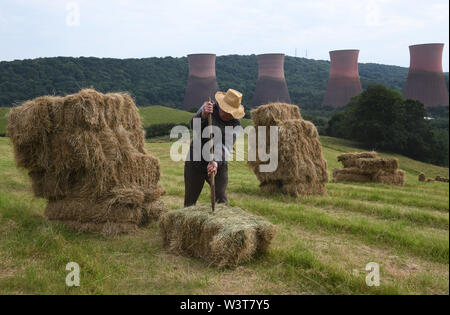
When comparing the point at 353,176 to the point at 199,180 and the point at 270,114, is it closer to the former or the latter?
the point at 270,114

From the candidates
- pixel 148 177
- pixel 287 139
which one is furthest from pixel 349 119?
pixel 148 177

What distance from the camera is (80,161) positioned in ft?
22.5

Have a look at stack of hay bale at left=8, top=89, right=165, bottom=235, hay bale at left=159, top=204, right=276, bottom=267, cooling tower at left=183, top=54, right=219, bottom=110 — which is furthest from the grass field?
cooling tower at left=183, top=54, right=219, bottom=110

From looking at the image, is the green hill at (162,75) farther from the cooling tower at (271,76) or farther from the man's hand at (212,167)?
the man's hand at (212,167)

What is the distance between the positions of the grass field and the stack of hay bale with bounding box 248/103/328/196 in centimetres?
247

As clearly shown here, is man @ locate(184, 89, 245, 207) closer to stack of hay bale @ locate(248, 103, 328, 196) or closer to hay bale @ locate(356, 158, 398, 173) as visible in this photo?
stack of hay bale @ locate(248, 103, 328, 196)

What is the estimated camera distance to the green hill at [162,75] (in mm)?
49594

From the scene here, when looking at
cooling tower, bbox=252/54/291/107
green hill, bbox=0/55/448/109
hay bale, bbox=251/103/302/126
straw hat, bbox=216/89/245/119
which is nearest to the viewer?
straw hat, bbox=216/89/245/119

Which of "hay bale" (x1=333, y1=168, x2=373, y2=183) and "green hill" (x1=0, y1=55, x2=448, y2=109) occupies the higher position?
"green hill" (x1=0, y1=55, x2=448, y2=109)

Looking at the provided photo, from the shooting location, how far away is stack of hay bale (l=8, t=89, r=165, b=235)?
269 inches

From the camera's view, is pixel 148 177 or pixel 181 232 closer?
pixel 181 232

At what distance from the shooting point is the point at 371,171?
54.1ft
